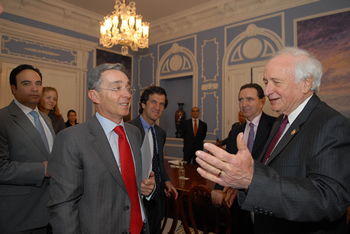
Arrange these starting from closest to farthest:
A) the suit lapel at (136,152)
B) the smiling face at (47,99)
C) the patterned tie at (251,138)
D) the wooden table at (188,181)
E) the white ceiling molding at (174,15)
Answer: the suit lapel at (136,152) < the patterned tie at (251,138) < the wooden table at (188,181) < the smiling face at (47,99) < the white ceiling molding at (174,15)

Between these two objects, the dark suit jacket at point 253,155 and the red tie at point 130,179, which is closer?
the red tie at point 130,179

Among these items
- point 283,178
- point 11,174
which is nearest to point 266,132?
point 283,178

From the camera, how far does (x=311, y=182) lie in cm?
89

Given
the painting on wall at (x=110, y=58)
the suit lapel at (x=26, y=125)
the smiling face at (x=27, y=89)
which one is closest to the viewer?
the suit lapel at (x=26, y=125)

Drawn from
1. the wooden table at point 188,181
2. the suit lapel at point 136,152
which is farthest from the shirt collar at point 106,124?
the wooden table at point 188,181

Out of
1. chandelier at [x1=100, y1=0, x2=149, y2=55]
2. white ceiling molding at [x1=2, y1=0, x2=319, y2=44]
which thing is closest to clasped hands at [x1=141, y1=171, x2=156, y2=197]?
chandelier at [x1=100, y1=0, x2=149, y2=55]

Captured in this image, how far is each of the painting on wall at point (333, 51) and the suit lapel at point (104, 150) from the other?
4769mm

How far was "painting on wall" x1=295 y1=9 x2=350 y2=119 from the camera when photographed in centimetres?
446

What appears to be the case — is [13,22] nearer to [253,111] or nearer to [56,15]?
[56,15]

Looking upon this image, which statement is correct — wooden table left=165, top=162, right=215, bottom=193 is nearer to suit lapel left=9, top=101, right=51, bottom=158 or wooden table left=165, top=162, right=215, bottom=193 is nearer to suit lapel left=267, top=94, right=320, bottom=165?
suit lapel left=267, top=94, right=320, bottom=165

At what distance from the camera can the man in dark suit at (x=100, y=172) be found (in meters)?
1.15

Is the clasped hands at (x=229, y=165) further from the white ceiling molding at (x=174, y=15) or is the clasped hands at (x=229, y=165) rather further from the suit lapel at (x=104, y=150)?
the white ceiling molding at (x=174, y=15)

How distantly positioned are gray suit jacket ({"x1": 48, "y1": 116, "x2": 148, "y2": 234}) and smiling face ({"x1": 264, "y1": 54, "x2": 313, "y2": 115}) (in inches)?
39.6

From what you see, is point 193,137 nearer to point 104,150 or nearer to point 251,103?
point 251,103
